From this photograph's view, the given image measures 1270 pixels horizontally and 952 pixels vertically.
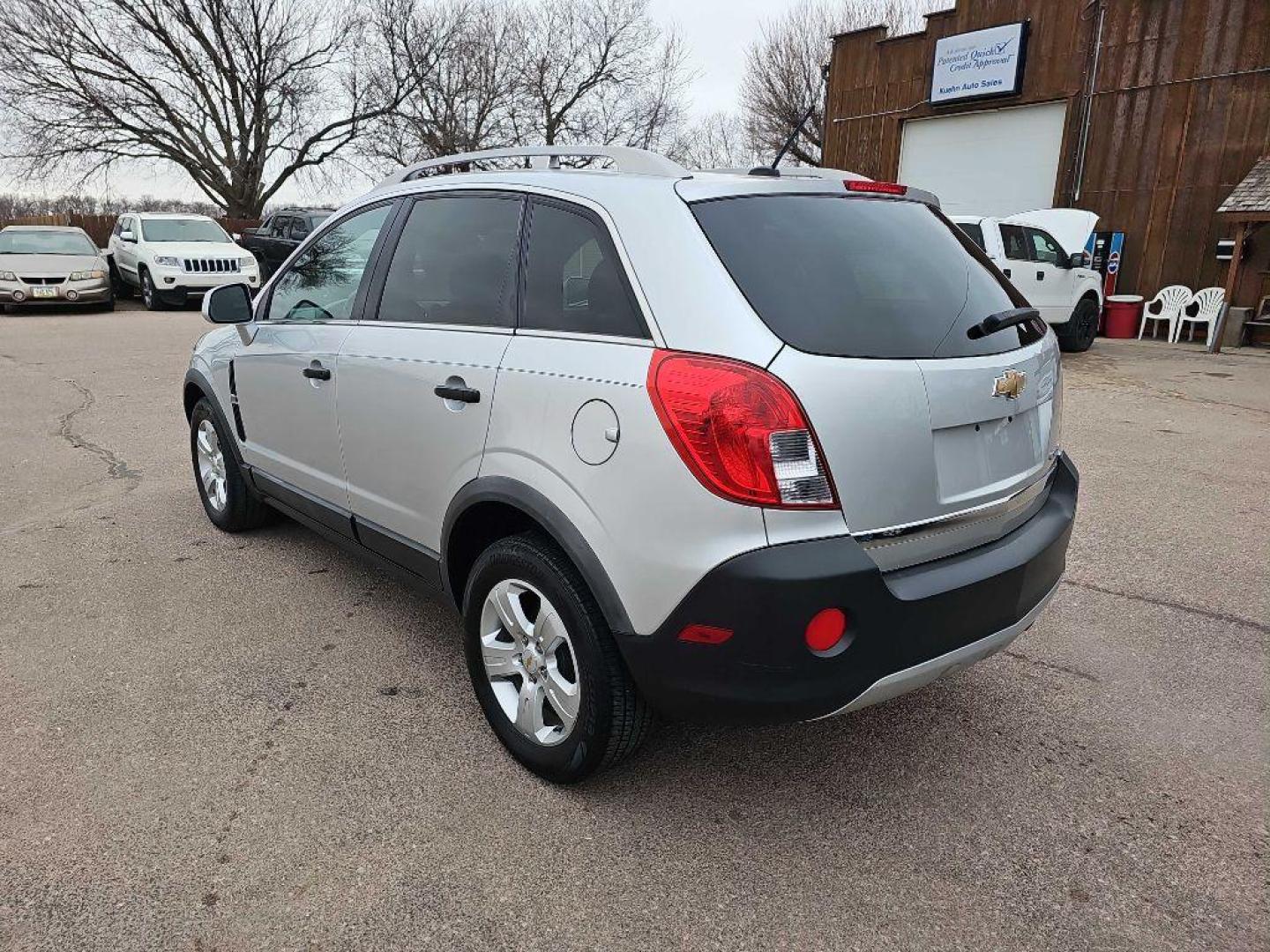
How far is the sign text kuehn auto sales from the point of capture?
16578mm

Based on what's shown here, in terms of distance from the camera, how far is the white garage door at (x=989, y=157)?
16828 millimetres

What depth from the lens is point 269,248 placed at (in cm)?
2083

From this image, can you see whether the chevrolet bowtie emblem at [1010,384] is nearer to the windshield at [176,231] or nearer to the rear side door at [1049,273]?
the rear side door at [1049,273]

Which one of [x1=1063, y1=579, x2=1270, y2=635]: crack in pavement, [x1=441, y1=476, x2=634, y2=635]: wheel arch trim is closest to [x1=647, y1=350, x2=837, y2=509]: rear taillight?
[x1=441, y1=476, x2=634, y2=635]: wheel arch trim

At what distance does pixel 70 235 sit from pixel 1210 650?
18966mm

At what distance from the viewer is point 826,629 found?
1.93 metres

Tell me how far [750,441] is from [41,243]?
59.5 ft

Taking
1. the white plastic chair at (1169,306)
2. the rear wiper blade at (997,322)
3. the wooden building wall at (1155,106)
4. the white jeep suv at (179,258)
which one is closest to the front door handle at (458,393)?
the rear wiper blade at (997,322)

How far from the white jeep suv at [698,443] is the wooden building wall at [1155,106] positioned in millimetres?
15484

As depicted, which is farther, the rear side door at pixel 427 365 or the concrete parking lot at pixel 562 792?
the rear side door at pixel 427 365

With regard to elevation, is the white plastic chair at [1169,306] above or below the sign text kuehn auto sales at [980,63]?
below

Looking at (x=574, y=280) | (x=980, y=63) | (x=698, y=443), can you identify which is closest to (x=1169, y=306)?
(x=980, y=63)

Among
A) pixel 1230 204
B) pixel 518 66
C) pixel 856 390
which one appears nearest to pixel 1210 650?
pixel 856 390

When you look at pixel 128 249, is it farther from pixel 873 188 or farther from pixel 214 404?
pixel 873 188
